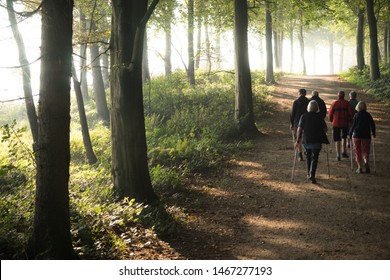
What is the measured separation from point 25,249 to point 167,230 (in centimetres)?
287

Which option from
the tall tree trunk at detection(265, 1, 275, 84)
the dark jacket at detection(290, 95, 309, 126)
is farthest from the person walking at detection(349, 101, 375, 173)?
the tall tree trunk at detection(265, 1, 275, 84)

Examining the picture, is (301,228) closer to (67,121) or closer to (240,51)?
(67,121)

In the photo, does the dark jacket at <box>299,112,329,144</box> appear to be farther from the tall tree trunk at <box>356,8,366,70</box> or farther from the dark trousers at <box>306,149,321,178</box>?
the tall tree trunk at <box>356,8,366,70</box>

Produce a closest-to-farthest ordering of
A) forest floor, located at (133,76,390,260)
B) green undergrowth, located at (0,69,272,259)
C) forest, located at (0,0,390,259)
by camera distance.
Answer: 1. forest, located at (0,0,390,259)
2. green undergrowth, located at (0,69,272,259)
3. forest floor, located at (133,76,390,260)

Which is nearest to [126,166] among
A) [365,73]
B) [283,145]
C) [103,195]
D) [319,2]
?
[103,195]

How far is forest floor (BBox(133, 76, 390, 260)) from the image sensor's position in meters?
6.11

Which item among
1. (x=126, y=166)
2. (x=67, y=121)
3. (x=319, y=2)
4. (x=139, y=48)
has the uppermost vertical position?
(x=319, y=2)

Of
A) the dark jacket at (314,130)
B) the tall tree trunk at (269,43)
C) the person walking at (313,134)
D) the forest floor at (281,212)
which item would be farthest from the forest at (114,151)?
the tall tree trunk at (269,43)

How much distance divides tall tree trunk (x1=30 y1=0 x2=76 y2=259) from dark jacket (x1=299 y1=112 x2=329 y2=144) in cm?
654

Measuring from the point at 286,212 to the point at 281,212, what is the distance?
115 millimetres

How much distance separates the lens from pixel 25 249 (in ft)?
16.6

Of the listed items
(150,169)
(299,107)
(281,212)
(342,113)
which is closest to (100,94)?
(150,169)

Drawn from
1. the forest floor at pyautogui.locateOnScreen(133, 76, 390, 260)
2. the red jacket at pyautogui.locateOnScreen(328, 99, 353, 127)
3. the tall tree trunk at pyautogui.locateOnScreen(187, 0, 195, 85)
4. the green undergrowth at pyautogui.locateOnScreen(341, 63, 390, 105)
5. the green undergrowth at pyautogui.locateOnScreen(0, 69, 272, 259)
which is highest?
the tall tree trunk at pyautogui.locateOnScreen(187, 0, 195, 85)

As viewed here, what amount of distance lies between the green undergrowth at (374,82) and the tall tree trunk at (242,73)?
8360 mm
